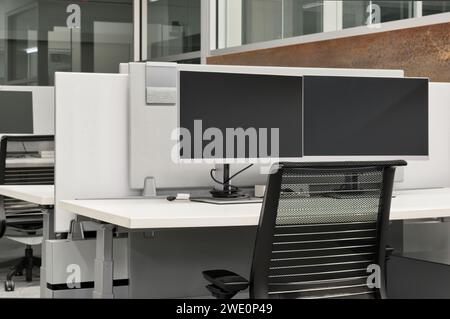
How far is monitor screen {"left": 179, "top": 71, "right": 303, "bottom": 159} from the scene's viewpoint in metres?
2.77

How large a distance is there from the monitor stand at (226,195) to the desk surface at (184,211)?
0.07 meters

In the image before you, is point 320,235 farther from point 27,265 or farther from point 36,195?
point 27,265

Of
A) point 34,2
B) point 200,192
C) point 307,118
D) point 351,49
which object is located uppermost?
point 34,2

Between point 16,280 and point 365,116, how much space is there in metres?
2.76

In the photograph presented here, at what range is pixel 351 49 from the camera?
4730mm

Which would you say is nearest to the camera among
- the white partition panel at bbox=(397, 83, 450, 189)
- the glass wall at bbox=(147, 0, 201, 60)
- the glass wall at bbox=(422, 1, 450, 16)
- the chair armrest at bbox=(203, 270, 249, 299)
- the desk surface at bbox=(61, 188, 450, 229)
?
the chair armrest at bbox=(203, 270, 249, 299)

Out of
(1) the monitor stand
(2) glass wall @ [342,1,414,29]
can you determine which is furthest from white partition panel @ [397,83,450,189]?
(2) glass wall @ [342,1,414,29]

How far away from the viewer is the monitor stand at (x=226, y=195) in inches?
108

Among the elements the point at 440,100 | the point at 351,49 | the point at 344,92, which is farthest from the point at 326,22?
the point at 344,92

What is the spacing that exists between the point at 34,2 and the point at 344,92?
4.96 metres

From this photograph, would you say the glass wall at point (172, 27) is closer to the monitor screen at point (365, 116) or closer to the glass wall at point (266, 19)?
the glass wall at point (266, 19)

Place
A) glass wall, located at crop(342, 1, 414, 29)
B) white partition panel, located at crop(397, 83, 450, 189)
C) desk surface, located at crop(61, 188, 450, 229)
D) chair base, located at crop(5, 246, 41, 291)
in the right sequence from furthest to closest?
glass wall, located at crop(342, 1, 414, 29) < chair base, located at crop(5, 246, 41, 291) < white partition panel, located at crop(397, 83, 450, 189) < desk surface, located at crop(61, 188, 450, 229)

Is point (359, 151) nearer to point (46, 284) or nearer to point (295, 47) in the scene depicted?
point (46, 284)

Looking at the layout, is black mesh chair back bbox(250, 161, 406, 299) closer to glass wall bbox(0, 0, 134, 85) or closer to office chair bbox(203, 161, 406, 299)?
office chair bbox(203, 161, 406, 299)
